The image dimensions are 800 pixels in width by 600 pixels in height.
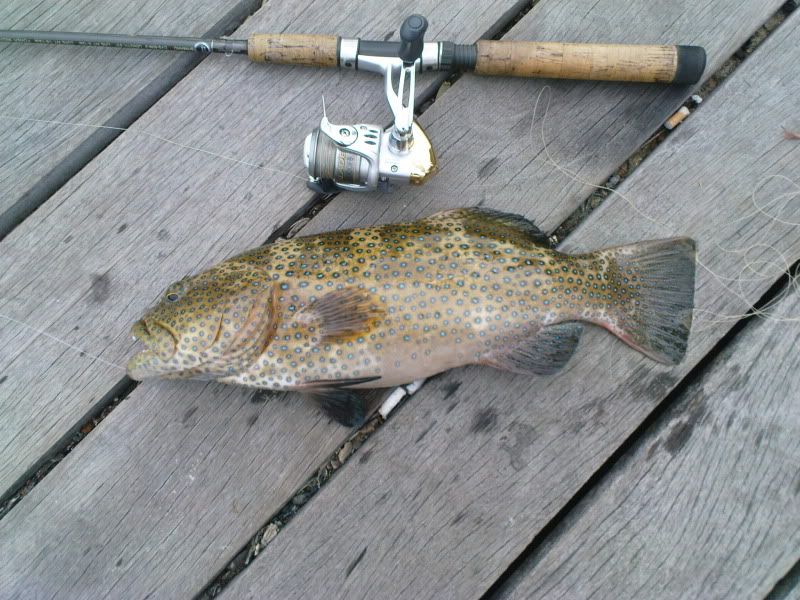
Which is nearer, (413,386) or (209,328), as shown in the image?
(209,328)

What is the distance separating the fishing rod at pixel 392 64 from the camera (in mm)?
2516

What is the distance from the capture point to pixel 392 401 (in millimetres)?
2652

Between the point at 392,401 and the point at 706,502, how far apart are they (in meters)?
1.70

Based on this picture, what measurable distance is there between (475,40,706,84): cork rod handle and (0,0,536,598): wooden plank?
35 centimetres

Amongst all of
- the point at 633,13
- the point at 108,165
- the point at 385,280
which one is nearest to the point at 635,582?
the point at 385,280

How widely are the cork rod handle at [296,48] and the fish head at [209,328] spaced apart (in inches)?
49.0

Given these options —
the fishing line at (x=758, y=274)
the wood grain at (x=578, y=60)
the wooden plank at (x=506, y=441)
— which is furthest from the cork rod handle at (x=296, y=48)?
the fishing line at (x=758, y=274)

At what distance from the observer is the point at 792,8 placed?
2.83 metres

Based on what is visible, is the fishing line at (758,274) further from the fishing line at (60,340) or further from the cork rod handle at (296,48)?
the fishing line at (60,340)

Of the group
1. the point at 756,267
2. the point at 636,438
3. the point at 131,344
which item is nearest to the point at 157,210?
the point at 131,344

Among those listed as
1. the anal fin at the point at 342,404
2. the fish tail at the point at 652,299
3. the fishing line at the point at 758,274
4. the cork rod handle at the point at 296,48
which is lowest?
the anal fin at the point at 342,404

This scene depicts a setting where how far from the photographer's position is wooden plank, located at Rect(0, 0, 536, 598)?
261 centimetres

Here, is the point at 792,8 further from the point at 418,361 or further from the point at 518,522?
the point at 518,522

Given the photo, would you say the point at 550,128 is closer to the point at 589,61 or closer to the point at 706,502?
the point at 589,61
